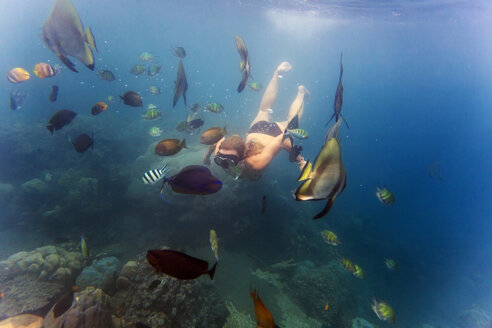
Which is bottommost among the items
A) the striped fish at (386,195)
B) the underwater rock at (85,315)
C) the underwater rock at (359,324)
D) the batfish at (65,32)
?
the underwater rock at (359,324)

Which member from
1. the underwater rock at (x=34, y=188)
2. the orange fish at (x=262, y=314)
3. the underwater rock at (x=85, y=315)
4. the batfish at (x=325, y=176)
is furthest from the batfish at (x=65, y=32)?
the underwater rock at (x=34, y=188)

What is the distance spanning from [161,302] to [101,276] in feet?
5.85

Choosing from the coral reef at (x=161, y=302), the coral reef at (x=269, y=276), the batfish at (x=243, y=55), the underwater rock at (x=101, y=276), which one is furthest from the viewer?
the coral reef at (x=269, y=276)

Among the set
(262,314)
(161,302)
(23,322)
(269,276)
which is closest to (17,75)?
(23,322)

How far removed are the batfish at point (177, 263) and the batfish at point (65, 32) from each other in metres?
1.65

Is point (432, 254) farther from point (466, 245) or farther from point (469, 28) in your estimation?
point (469, 28)

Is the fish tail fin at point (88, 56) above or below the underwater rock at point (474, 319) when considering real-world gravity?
above

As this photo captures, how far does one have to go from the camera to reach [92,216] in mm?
9211

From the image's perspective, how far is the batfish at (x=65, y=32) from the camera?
1.63 m

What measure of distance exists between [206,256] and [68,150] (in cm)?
1378

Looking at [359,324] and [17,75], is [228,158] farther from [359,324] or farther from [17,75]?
[359,324]

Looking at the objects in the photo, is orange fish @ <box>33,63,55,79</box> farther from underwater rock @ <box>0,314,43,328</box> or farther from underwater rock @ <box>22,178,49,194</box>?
underwater rock @ <box>22,178,49,194</box>

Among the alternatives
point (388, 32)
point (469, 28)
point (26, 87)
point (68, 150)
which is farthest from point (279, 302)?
point (26, 87)

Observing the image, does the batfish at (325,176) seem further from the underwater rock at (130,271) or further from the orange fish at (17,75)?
the orange fish at (17,75)
